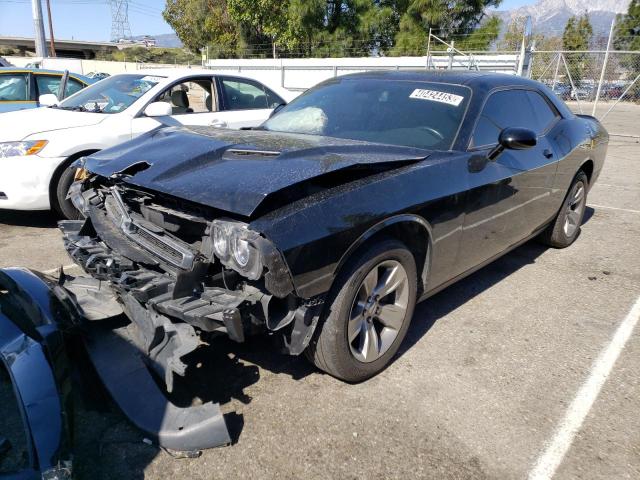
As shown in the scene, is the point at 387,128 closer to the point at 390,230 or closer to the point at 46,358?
the point at 390,230

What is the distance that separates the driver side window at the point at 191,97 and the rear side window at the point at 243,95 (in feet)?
0.64

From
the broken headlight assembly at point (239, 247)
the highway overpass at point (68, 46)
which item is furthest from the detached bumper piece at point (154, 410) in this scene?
the highway overpass at point (68, 46)

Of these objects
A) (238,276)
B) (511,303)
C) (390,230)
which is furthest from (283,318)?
(511,303)

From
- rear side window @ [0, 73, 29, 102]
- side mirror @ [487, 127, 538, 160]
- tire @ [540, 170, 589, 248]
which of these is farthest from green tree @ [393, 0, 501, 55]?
side mirror @ [487, 127, 538, 160]

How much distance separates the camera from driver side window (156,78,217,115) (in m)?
5.99

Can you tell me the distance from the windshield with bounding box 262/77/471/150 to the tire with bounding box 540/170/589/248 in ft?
6.68

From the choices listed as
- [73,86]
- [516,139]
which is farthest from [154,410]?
[73,86]

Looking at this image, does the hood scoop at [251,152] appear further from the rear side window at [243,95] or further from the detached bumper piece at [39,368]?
the rear side window at [243,95]

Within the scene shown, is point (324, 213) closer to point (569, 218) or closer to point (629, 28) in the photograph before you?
point (569, 218)

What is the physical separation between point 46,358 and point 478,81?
320cm

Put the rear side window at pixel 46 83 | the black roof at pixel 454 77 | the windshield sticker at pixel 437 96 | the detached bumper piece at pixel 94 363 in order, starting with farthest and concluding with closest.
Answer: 1. the rear side window at pixel 46 83
2. the black roof at pixel 454 77
3. the windshield sticker at pixel 437 96
4. the detached bumper piece at pixel 94 363

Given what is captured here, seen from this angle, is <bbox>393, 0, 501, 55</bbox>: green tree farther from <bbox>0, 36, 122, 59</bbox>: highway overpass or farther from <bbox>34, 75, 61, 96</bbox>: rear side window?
<bbox>0, 36, 122, 59</bbox>: highway overpass

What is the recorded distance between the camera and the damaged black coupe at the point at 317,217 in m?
2.30

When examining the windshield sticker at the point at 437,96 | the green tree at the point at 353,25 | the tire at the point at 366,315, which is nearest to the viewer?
the tire at the point at 366,315
